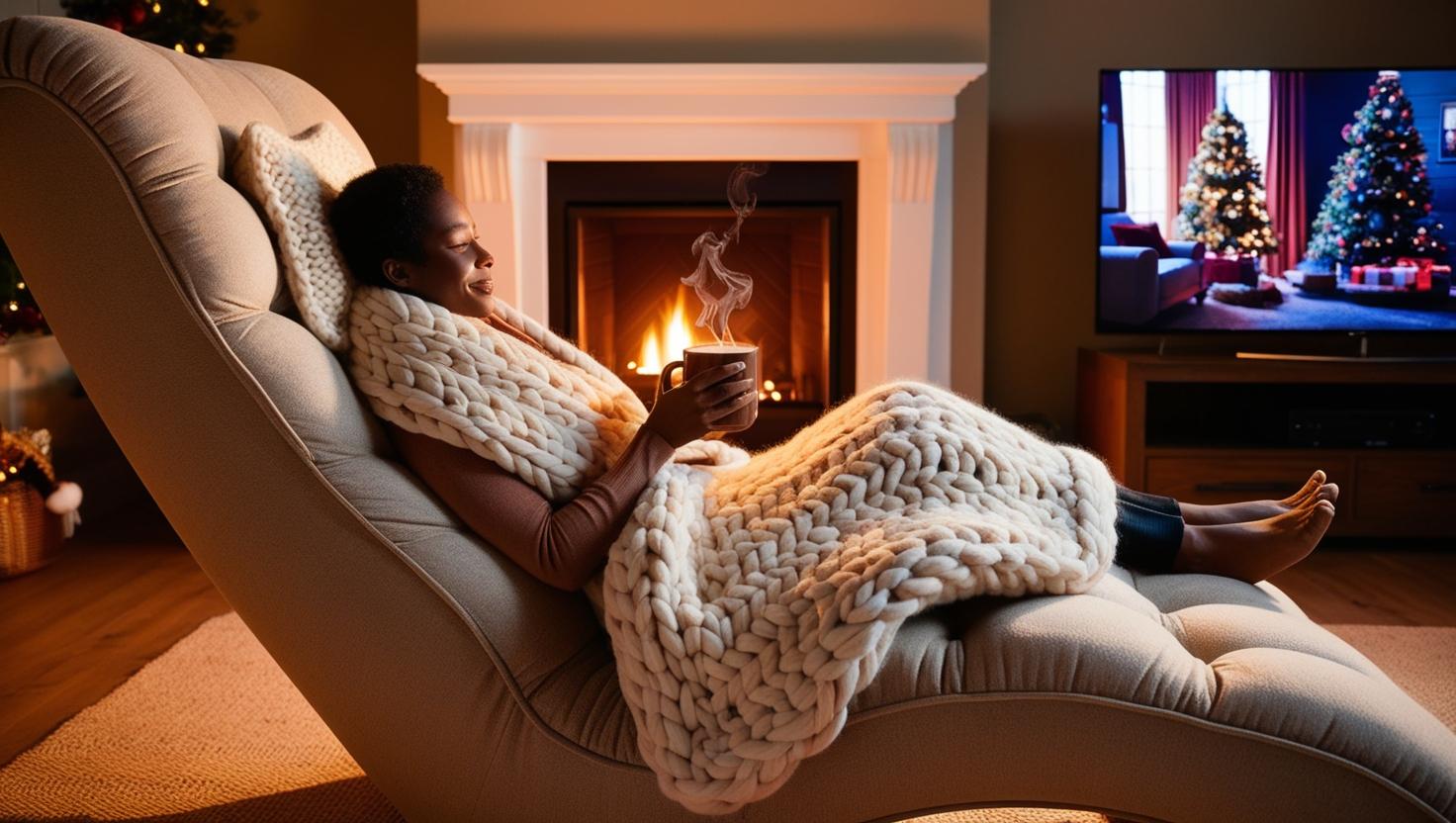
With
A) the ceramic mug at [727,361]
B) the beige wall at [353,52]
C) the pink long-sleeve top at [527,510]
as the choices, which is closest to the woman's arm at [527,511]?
the pink long-sleeve top at [527,510]

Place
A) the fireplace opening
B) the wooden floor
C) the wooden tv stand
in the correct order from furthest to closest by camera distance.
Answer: the fireplace opening
the wooden tv stand
the wooden floor

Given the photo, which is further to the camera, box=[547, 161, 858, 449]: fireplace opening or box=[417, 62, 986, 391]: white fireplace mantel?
box=[547, 161, 858, 449]: fireplace opening

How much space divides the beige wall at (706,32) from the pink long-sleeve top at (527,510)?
7.99 ft

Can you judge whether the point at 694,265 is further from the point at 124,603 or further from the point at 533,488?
the point at 533,488

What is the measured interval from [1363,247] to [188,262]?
326cm

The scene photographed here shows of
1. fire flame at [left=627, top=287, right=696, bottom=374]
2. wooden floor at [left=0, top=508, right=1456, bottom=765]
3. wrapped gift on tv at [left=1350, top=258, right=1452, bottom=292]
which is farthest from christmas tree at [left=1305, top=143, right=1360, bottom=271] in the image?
fire flame at [left=627, top=287, right=696, bottom=374]

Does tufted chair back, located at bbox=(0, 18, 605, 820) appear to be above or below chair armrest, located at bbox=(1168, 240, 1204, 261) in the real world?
below

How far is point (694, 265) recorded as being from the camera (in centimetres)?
383

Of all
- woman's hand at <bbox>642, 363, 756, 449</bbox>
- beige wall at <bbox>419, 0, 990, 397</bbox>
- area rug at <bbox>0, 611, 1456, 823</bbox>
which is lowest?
area rug at <bbox>0, 611, 1456, 823</bbox>

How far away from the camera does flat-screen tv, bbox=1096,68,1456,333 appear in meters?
3.43

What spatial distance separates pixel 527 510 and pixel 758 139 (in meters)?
2.42

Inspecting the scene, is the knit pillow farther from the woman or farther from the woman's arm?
the woman's arm

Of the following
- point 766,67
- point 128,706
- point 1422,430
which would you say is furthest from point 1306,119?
point 128,706

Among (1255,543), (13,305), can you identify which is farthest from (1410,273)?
(13,305)
